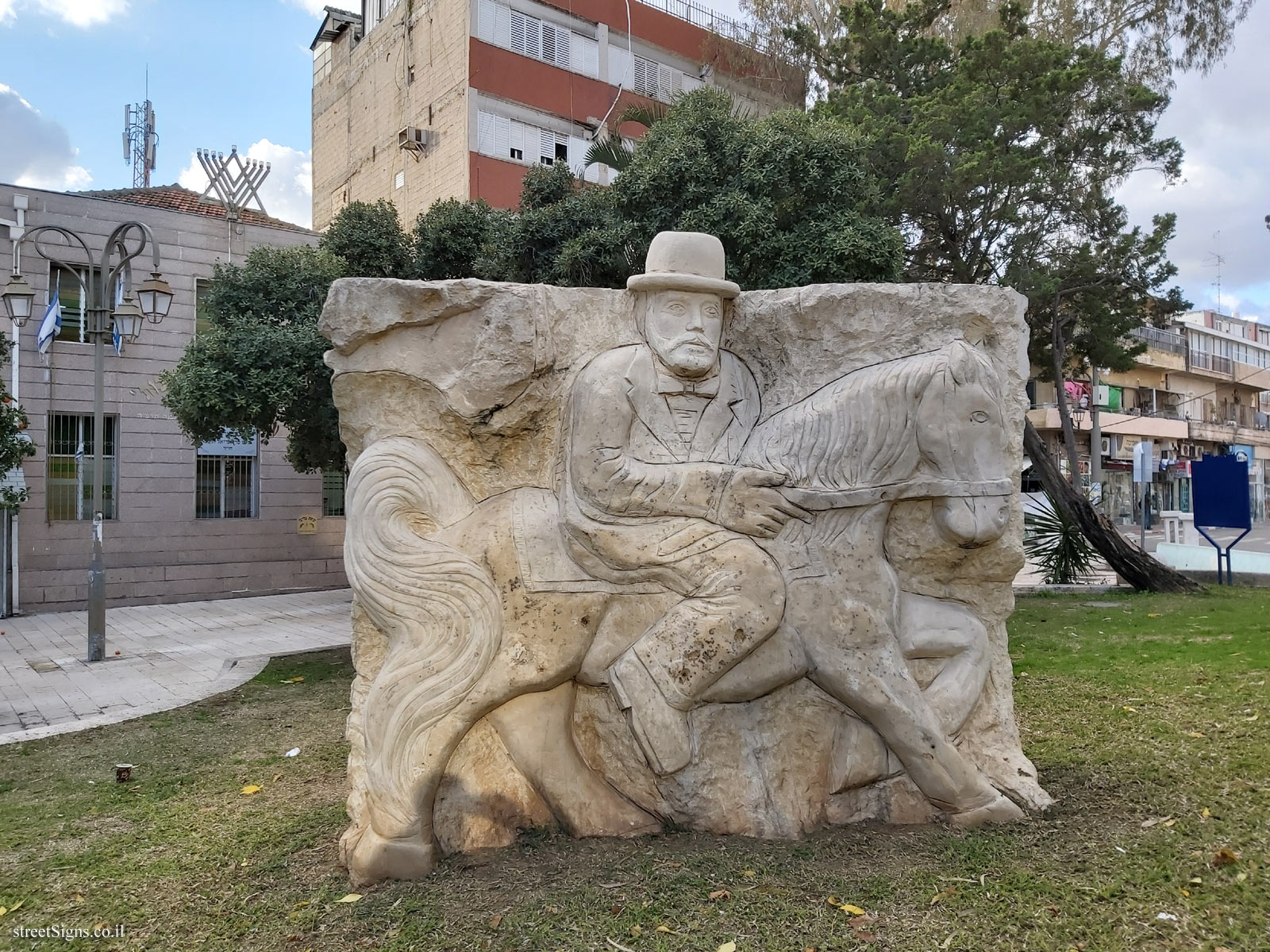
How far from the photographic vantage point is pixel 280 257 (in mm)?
8656

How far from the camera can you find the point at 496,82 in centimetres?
1593

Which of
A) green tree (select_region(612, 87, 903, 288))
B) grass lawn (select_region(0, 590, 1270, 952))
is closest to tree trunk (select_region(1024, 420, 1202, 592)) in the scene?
green tree (select_region(612, 87, 903, 288))

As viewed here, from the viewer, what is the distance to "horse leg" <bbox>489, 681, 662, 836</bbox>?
11.4 feet

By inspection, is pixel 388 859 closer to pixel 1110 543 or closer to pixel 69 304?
pixel 1110 543

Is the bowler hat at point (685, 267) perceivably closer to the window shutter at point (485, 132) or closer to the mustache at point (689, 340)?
the mustache at point (689, 340)

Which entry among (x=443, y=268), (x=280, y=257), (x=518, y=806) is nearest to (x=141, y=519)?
(x=280, y=257)

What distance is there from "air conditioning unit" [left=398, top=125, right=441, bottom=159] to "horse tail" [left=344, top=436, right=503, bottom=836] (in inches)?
568

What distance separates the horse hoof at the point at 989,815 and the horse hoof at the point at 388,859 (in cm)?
209

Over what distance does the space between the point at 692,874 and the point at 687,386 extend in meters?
1.87

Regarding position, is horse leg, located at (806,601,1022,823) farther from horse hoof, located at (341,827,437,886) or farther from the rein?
horse hoof, located at (341,827,437,886)

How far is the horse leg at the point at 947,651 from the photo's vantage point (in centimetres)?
360

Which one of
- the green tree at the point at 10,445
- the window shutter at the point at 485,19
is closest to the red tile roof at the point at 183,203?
the window shutter at the point at 485,19

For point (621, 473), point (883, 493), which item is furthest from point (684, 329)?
point (883, 493)

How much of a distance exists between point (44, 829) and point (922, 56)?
38.3ft
